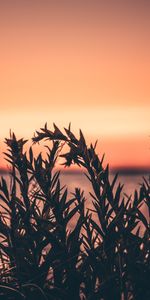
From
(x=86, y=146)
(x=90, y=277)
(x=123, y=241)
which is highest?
(x=86, y=146)

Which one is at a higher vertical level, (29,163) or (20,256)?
(29,163)

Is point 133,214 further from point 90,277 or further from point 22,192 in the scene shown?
point 22,192

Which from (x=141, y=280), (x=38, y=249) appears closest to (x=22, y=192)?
(x=38, y=249)

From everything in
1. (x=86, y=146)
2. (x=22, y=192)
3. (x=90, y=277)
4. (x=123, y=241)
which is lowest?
(x=90, y=277)

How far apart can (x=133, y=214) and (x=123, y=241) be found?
10 cm

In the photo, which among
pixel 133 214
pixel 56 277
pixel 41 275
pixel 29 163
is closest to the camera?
pixel 41 275

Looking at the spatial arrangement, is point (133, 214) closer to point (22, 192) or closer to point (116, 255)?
point (116, 255)

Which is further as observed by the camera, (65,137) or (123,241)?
(65,137)

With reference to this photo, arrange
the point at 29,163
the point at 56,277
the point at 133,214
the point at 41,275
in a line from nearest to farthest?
the point at 41,275 → the point at 56,277 → the point at 133,214 → the point at 29,163

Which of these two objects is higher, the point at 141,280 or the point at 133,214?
the point at 133,214

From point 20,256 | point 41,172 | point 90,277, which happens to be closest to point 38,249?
point 20,256

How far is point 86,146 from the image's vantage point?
1498 mm

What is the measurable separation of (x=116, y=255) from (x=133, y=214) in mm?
146

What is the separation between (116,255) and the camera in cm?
127
